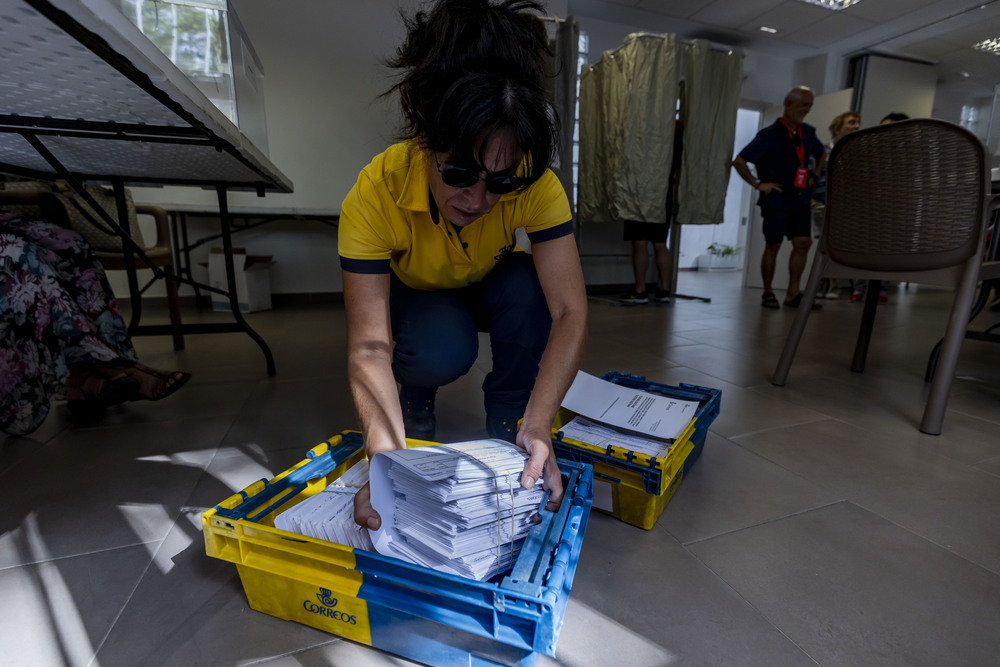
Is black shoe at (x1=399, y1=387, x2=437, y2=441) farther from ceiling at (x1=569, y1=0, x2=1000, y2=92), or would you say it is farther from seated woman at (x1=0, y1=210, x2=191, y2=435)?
ceiling at (x1=569, y1=0, x2=1000, y2=92)

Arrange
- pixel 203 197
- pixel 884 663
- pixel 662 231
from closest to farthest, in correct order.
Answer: pixel 884 663
pixel 203 197
pixel 662 231

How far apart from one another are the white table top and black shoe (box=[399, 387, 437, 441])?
26.3 inches

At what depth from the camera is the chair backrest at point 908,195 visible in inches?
46.1

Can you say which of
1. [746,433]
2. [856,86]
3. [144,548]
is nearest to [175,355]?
[144,548]

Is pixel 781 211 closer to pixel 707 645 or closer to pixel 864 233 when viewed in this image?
pixel 864 233

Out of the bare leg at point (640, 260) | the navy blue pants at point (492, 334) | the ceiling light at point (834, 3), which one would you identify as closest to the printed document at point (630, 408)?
the navy blue pants at point (492, 334)

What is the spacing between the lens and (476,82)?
0.55 m

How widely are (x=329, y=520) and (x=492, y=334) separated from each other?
464 mm

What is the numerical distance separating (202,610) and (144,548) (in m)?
0.21

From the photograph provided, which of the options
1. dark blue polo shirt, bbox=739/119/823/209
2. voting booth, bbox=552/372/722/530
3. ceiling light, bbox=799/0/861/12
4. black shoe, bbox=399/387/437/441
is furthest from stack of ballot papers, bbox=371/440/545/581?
ceiling light, bbox=799/0/861/12

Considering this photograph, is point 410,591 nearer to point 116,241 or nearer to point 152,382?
point 152,382

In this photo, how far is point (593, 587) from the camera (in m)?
0.67

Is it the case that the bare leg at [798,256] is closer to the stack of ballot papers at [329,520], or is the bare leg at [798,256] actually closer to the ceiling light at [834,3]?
the ceiling light at [834,3]

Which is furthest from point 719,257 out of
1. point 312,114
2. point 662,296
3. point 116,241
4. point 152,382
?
point 152,382
